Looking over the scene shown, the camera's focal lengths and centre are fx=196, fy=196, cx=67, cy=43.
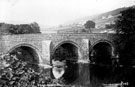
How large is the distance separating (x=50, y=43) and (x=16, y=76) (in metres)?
19.6

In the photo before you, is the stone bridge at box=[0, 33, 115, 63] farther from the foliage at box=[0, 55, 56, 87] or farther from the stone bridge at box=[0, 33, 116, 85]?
the foliage at box=[0, 55, 56, 87]

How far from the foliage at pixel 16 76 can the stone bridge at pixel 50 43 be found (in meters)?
17.5

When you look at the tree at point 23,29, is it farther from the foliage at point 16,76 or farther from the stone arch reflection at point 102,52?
the foliage at point 16,76

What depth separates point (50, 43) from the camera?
2719 cm

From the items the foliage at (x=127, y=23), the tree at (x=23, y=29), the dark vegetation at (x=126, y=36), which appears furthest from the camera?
the tree at (x=23, y=29)

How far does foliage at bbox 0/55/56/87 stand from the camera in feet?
24.3

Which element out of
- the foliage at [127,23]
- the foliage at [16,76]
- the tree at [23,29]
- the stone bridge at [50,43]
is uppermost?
the tree at [23,29]

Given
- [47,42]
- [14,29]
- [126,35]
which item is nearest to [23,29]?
[14,29]

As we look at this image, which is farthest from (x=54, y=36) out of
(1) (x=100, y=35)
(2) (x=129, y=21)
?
(2) (x=129, y=21)

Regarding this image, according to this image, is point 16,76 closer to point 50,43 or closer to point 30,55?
point 50,43

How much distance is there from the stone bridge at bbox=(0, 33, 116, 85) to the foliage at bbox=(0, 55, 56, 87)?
17.5 metres

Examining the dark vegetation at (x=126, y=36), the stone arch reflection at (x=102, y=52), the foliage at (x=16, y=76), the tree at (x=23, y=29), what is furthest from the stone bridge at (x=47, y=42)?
the tree at (x=23, y=29)

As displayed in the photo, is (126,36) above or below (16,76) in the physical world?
above

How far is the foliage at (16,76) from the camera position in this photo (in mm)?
7398
